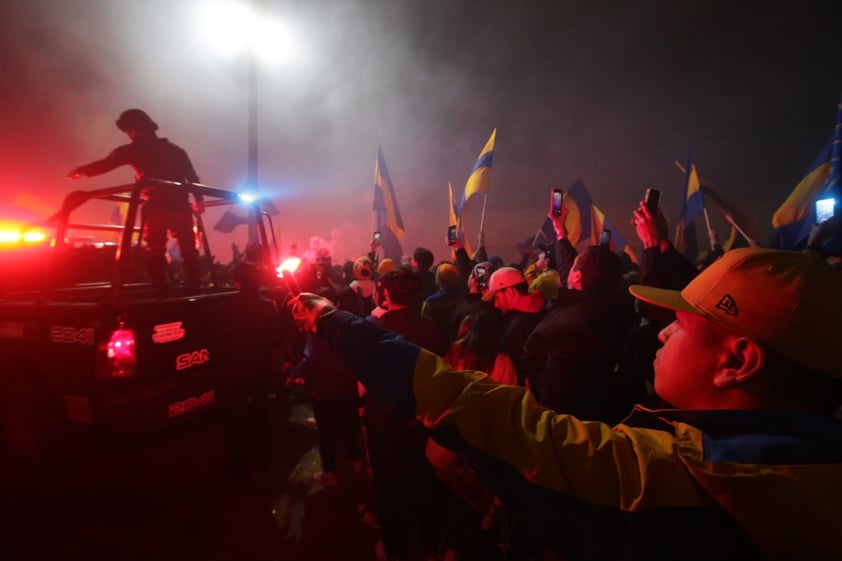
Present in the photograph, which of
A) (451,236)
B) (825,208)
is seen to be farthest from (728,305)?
(825,208)

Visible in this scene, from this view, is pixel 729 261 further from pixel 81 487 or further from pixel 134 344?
pixel 81 487

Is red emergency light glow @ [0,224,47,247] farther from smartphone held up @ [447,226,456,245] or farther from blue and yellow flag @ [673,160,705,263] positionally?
blue and yellow flag @ [673,160,705,263]

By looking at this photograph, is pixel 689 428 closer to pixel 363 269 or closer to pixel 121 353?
pixel 121 353

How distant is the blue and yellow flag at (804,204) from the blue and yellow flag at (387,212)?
342 inches

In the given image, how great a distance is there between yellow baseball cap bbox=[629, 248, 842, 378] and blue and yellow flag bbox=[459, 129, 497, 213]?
886 cm

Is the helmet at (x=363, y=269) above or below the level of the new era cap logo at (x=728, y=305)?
above

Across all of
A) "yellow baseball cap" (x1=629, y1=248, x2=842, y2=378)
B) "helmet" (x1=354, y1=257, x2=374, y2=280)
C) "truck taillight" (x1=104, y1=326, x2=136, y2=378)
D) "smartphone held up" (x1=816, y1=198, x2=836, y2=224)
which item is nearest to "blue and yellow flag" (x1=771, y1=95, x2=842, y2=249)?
"smartphone held up" (x1=816, y1=198, x2=836, y2=224)

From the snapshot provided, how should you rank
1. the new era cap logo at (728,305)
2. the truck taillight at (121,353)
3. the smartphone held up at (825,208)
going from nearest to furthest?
the new era cap logo at (728,305) → the truck taillight at (121,353) → the smartphone held up at (825,208)

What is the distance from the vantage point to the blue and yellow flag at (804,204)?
6727 millimetres

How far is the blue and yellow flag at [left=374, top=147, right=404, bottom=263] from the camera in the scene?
39.6 feet

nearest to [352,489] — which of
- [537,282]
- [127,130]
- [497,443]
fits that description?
[537,282]

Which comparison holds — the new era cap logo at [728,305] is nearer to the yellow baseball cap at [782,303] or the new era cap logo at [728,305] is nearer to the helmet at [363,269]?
the yellow baseball cap at [782,303]

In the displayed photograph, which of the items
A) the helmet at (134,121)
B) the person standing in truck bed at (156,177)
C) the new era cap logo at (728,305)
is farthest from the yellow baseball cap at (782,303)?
the helmet at (134,121)

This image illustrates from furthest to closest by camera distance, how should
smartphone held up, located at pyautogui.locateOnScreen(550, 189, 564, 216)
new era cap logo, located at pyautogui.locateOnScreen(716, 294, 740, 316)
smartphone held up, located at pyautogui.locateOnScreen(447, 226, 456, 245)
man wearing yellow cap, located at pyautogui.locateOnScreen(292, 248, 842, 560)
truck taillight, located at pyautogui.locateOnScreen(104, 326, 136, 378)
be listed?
smartphone held up, located at pyautogui.locateOnScreen(447, 226, 456, 245)
smartphone held up, located at pyautogui.locateOnScreen(550, 189, 564, 216)
truck taillight, located at pyautogui.locateOnScreen(104, 326, 136, 378)
new era cap logo, located at pyautogui.locateOnScreen(716, 294, 740, 316)
man wearing yellow cap, located at pyautogui.locateOnScreen(292, 248, 842, 560)
